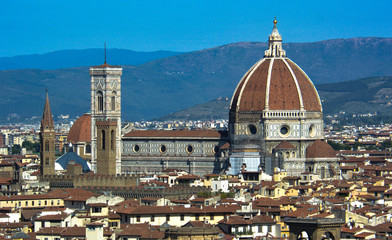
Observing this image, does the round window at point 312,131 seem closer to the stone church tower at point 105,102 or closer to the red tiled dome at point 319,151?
the red tiled dome at point 319,151

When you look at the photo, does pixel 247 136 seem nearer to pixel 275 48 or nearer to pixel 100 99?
pixel 275 48

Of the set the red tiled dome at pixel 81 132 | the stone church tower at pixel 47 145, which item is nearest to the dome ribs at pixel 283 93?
the stone church tower at pixel 47 145

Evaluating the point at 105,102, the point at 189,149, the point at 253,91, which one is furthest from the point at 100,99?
the point at 253,91

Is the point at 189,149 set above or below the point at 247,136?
below

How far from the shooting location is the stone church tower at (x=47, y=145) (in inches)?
4422

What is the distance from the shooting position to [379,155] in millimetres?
159875

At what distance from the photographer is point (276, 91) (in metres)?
127

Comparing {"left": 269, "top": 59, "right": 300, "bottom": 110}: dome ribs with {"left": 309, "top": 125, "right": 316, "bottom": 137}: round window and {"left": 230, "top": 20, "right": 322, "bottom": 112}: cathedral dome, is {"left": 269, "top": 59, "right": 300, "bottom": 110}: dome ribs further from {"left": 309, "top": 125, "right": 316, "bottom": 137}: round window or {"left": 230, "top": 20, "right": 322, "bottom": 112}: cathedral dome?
{"left": 309, "top": 125, "right": 316, "bottom": 137}: round window

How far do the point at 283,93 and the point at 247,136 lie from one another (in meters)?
5.27

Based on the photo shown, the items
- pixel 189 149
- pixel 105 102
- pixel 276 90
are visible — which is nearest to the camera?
pixel 276 90

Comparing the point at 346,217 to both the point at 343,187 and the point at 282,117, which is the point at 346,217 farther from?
the point at 282,117

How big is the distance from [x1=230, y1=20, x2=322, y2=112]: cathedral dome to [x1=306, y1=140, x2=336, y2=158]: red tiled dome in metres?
3.90

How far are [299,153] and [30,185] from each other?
35.6m

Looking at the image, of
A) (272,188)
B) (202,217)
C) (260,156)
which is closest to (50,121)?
(260,156)
